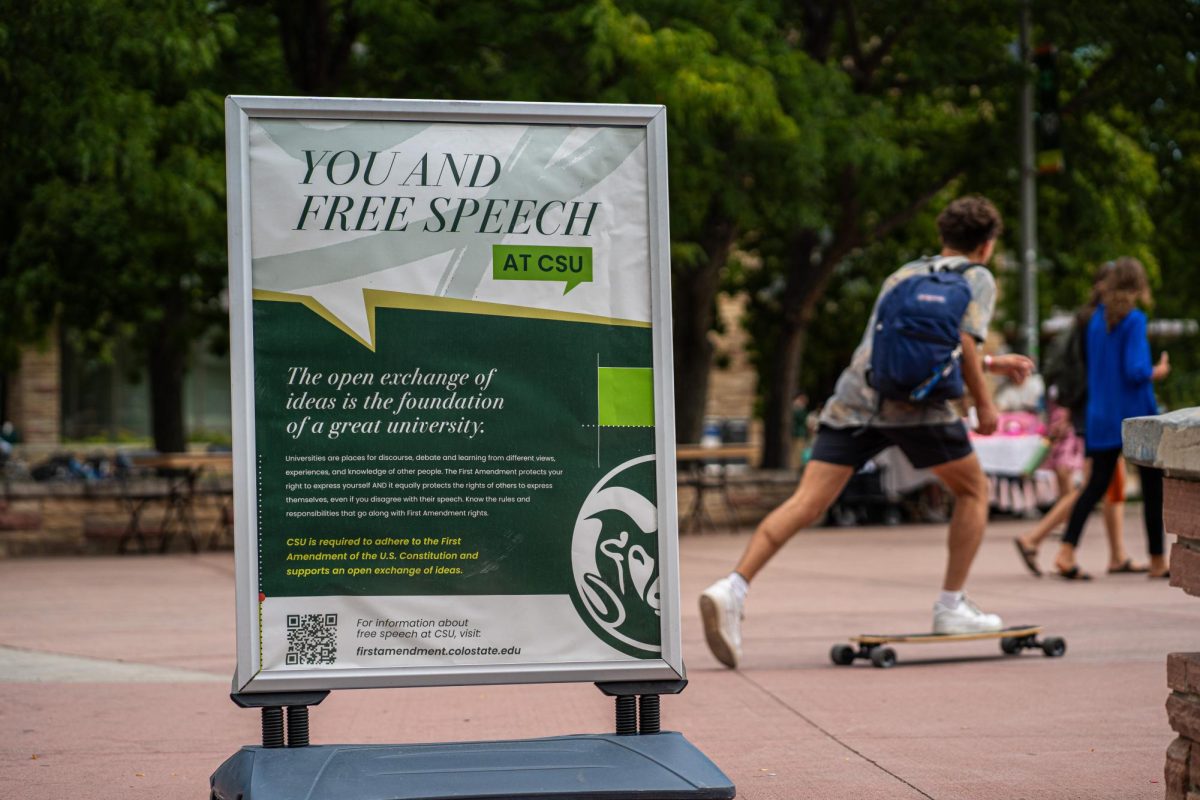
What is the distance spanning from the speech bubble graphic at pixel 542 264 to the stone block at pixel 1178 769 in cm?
181

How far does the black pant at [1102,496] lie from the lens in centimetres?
1037

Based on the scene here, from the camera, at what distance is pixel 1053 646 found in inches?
288

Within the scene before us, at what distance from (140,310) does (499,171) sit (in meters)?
16.3

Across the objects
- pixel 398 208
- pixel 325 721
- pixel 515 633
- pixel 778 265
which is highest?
pixel 778 265

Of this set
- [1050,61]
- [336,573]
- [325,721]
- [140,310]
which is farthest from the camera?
[140,310]

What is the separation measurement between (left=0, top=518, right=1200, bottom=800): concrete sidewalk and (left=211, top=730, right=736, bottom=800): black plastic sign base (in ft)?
2.91

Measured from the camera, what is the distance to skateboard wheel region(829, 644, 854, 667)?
23.5 ft

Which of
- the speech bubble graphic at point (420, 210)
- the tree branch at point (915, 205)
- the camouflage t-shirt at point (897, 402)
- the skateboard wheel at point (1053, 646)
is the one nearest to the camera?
the speech bubble graphic at point (420, 210)

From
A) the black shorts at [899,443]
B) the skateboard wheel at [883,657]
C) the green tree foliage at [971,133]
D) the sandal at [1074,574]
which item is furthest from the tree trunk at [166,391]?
the skateboard wheel at [883,657]

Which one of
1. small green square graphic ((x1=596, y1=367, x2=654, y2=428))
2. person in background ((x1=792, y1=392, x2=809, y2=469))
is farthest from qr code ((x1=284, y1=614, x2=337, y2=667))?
person in background ((x1=792, y1=392, x2=809, y2=469))

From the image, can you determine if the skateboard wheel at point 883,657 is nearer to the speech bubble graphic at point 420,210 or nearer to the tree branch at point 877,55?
the speech bubble graphic at point 420,210

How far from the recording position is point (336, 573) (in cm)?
392

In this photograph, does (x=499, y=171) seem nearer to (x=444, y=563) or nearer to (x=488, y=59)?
(x=444, y=563)

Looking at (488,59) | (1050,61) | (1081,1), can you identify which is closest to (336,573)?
(488,59)
